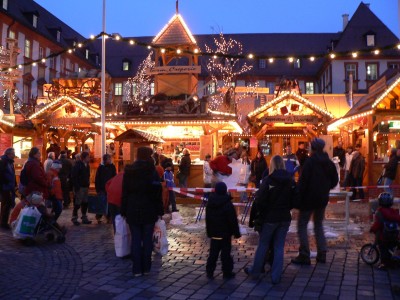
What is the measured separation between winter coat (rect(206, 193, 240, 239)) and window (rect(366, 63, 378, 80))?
1589 inches

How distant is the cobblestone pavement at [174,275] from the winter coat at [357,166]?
6.86 meters

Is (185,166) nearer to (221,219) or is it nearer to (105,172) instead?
(105,172)

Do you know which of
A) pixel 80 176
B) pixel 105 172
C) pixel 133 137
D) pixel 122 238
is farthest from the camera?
pixel 133 137

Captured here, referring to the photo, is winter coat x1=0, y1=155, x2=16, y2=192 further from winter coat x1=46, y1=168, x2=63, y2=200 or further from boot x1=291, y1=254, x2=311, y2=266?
boot x1=291, y1=254, x2=311, y2=266

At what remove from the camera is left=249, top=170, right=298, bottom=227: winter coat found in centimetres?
655

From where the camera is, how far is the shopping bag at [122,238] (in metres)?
7.71

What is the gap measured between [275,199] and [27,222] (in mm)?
4799

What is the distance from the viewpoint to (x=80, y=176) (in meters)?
12.2

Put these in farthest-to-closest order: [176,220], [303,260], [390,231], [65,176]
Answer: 1. [65,176]
2. [176,220]
3. [303,260]
4. [390,231]

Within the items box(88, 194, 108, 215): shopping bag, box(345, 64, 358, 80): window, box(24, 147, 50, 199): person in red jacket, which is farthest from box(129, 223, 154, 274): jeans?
box(345, 64, 358, 80): window

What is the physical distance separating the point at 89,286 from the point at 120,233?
155 centimetres

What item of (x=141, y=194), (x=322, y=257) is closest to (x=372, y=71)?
(x=322, y=257)

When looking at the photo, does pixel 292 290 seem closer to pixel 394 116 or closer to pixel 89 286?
pixel 89 286

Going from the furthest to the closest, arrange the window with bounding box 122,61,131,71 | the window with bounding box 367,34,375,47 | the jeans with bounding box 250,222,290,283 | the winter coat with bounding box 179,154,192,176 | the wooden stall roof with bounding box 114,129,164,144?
the window with bounding box 122,61,131,71
the window with bounding box 367,34,375,47
the winter coat with bounding box 179,154,192,176
the wooden stall roof with bounding box 114,129,164,144
the jeans with bounding box 250,222,290,283
